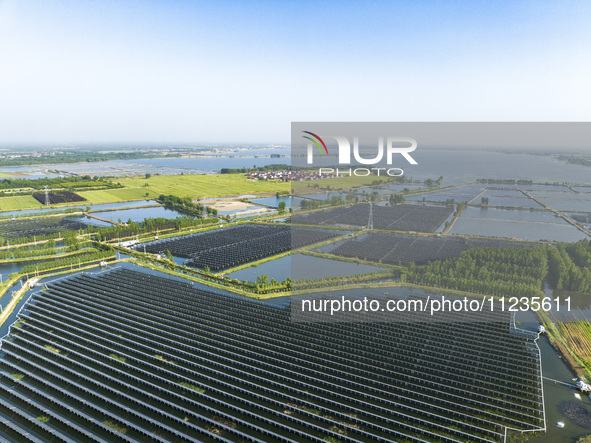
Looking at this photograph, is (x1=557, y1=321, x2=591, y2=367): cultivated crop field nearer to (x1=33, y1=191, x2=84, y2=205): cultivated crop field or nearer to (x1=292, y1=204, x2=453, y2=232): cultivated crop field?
(x1=292, y1=204, x2=453, y2=232): cultivated crop field

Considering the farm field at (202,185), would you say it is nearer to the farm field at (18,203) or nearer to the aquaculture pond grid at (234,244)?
the farm field at (18,203)

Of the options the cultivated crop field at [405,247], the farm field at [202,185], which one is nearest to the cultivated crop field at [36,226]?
the farm field at [202,185]

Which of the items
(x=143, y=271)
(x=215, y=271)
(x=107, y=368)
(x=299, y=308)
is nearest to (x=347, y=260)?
(x=299, y=308)

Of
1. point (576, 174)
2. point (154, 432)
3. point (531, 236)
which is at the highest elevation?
point (576, 174)

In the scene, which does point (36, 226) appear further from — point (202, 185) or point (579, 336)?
point (579, 336)

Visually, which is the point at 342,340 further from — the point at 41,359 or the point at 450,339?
the point at 41,359

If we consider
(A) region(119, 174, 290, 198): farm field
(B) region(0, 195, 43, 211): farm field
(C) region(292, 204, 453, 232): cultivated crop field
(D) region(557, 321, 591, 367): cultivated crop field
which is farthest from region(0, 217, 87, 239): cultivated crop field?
(D) region(557, 321, 591, 367): cultivated crop field
